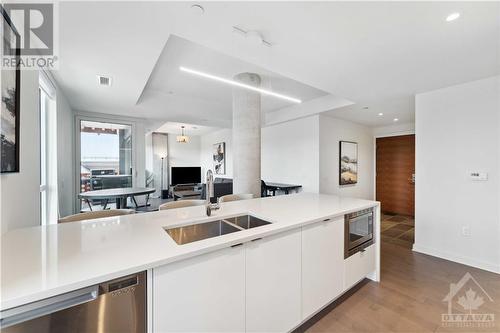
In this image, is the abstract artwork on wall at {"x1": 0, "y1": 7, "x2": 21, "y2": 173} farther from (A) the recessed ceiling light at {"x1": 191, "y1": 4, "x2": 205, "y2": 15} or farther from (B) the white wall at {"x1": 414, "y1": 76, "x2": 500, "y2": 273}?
(B) the white wall at {"x1": 414, "y1": 76, "x2": 500, "y2": 273}

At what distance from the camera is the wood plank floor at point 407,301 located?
5.73 feet

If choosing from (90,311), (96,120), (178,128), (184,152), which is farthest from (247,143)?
(184,152)

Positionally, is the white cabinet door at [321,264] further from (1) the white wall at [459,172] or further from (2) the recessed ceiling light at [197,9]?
(1) the white wall at [459,172]

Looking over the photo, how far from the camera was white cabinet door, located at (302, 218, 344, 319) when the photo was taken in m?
1.64

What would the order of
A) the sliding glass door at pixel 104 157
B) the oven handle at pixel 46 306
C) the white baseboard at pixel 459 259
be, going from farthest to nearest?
the sliding glass door at pixel 104 157 < the white baseboard at pixel 459 259 < the oven handle at pixel 46 306

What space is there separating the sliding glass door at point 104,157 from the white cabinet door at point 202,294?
4.41 meters

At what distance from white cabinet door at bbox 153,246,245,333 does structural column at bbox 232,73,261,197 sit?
2165 mm

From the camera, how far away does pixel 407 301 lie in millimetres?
2059

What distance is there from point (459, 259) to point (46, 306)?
4323 millimetres

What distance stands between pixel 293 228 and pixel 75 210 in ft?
16.2

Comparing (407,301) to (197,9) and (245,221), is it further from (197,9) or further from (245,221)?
(197,9)

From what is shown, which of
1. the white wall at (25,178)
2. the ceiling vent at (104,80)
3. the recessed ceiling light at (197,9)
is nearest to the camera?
the white wall at (25,178)

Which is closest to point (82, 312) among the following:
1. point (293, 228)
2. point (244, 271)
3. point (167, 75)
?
point (244, 271)

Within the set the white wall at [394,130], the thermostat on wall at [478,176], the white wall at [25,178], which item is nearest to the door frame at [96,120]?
the white wall at [25,178]
